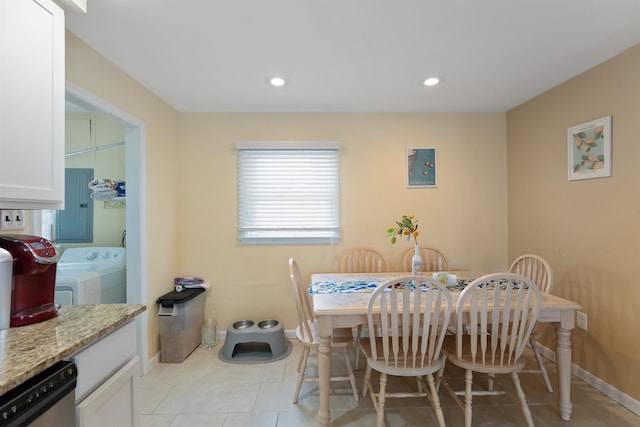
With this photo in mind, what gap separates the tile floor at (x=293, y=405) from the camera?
6.08ft

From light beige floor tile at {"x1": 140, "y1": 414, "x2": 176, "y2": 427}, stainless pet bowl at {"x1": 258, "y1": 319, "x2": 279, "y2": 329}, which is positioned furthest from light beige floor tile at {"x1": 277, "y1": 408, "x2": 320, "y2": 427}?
stainless pet bowl at {"x1": 258, "y1": 319, "x2": 279, "y2": 329}

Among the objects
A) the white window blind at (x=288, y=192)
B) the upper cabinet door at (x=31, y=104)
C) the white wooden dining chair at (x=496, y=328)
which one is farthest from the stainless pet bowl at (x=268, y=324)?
the upper cabinet door at (x=31, y=104)

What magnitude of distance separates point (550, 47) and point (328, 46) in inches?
57.8

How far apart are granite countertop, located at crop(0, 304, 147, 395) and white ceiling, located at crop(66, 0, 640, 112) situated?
1525 mm

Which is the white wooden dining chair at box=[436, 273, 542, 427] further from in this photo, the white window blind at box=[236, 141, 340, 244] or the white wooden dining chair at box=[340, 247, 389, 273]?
the white window blind at box=[236, 141, 340, 244]

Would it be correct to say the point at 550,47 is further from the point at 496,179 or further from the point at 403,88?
the point at 496,179

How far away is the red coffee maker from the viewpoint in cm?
114

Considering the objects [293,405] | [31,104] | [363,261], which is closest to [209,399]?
[293,405]

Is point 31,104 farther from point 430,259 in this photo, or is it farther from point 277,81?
point 430,259

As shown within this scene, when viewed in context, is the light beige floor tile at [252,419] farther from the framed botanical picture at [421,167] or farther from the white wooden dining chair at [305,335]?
the framed botanical picture at [421,167]

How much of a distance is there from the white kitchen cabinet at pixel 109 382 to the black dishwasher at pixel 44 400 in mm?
45

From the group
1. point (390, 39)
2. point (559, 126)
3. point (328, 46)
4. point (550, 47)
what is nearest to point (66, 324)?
point (328, 46)

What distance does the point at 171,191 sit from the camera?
2.92 metres

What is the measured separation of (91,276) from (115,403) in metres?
1.47
